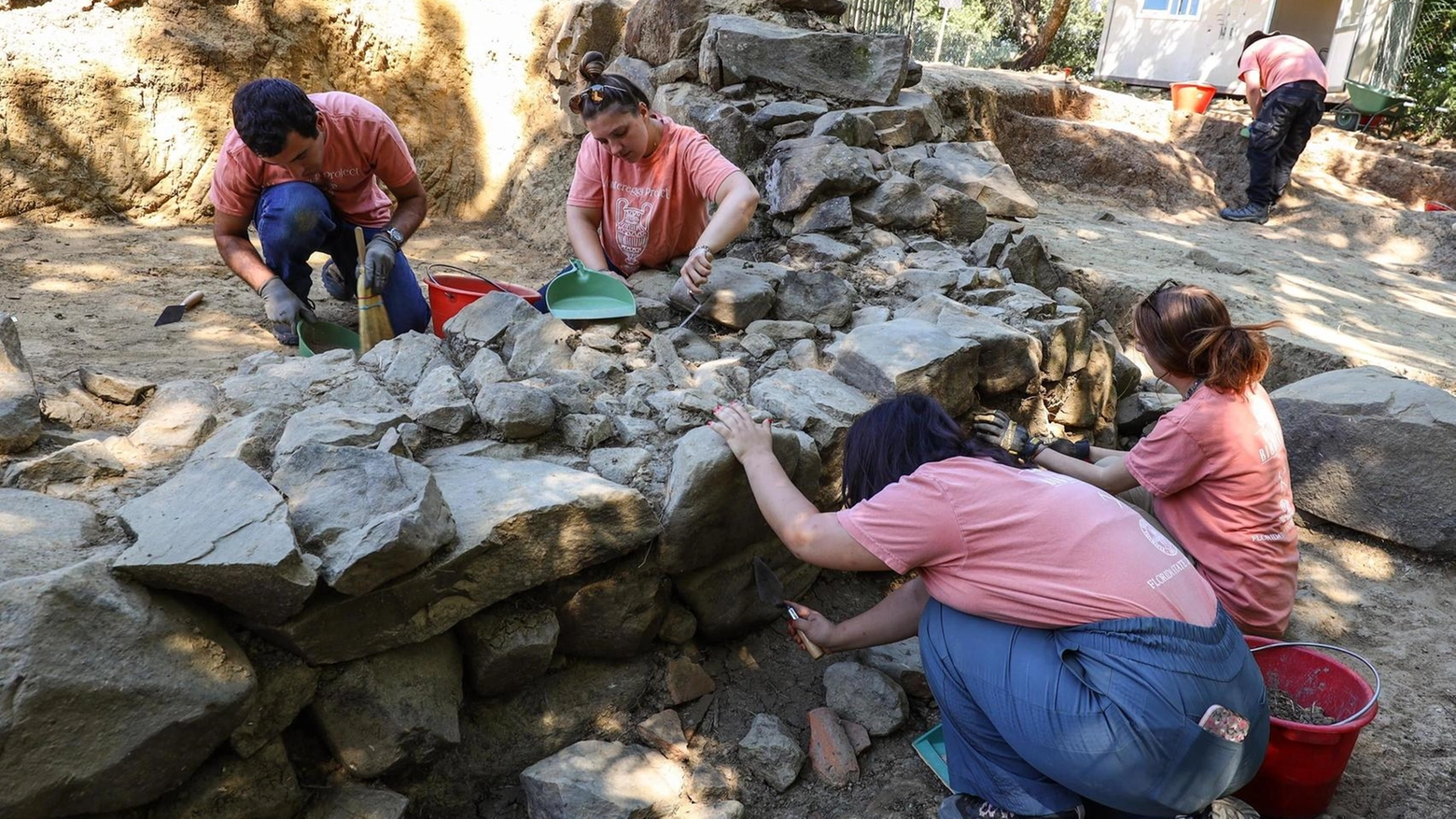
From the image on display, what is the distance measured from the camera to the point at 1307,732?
6.61 ft

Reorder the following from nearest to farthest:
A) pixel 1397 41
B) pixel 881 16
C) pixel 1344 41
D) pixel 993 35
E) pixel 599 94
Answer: pixel 599 94
pixel 881 16
pixel 1397 41
pixel 1344 41
pixel 993 35

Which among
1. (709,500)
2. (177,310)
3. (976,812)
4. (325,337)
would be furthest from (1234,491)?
(177,310)

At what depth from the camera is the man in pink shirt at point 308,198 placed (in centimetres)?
302

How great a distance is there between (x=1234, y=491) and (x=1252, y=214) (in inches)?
Answer: 235

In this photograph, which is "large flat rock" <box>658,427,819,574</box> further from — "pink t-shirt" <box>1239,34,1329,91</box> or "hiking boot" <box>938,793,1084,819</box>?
"pink t-shirt" <box>1239,34,1329,91</box>

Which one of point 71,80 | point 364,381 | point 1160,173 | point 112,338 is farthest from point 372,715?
point 1160,173

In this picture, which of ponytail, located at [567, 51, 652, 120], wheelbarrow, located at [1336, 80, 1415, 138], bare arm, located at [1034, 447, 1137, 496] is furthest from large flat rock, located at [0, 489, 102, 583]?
wheelbarrow, located at [1336, 80, 1415, 138]

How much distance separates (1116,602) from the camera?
1772 millimetres

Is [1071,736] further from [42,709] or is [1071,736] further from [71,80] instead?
[71,80]

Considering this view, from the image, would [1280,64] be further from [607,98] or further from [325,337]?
[325,337]

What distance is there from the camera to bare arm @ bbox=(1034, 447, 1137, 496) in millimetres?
2600

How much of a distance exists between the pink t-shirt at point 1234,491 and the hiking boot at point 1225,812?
0.63m

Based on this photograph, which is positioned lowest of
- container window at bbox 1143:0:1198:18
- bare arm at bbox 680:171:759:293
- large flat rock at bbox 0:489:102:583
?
large flat rock at bbox 0:489:102:583

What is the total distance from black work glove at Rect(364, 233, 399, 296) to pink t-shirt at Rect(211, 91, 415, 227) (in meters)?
0.48
